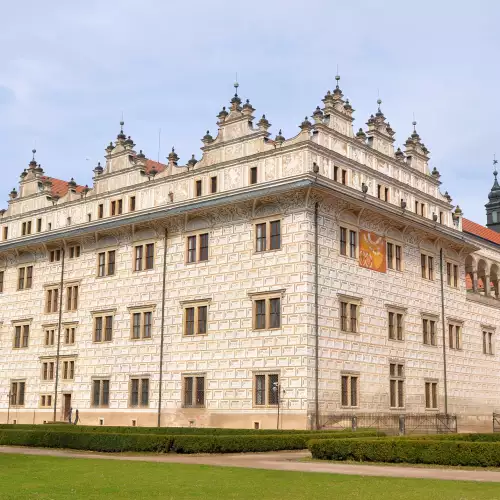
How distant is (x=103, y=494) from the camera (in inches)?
659

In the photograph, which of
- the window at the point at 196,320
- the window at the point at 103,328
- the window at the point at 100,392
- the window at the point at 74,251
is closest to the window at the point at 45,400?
the window at the point at 100,392

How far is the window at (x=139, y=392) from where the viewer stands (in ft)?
150

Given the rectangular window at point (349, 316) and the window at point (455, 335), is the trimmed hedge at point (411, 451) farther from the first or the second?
the window at point (455, 335)

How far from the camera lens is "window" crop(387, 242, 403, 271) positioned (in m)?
46.2

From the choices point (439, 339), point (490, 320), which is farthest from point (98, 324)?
point (490, 320)

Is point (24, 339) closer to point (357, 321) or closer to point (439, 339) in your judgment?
point (357, 321)

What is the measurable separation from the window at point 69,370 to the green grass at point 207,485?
2668 centimetres

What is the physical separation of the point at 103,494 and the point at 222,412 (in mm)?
25047

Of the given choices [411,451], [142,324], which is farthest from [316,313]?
[411,451]

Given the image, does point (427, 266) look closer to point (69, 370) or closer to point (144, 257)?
point (144, 257)

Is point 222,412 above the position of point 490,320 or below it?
below

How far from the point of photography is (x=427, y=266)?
162ft

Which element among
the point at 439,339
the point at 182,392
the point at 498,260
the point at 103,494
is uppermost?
the point at 498,260

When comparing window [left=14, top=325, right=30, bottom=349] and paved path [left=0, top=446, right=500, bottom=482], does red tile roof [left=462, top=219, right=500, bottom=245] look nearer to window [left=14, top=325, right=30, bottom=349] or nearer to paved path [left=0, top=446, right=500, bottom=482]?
window [left=14, top=325, right=30, bottom=349]
